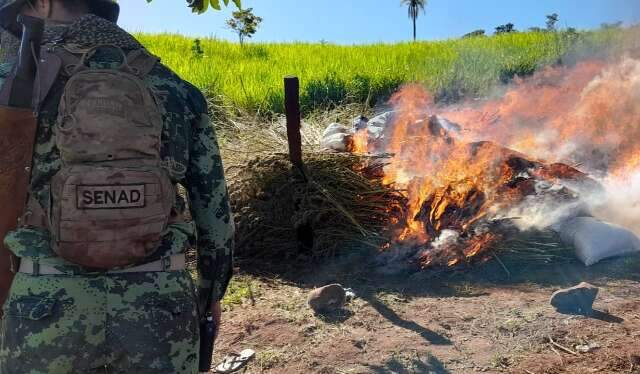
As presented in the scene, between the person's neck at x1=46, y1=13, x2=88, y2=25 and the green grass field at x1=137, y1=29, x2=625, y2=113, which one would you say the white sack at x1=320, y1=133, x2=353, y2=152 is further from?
the person's neck at x1=46, y1=13, x2=88, y2=25

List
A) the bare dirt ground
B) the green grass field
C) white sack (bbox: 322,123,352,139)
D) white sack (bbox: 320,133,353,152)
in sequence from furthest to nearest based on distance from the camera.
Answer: the green grass field, white sack (bbox: 322,123,352,139), white sack (bbox: 320,133,353,152), the bare dirt ground

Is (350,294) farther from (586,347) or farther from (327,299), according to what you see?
(586,347)

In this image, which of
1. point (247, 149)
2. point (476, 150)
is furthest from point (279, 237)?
point (476, 150)

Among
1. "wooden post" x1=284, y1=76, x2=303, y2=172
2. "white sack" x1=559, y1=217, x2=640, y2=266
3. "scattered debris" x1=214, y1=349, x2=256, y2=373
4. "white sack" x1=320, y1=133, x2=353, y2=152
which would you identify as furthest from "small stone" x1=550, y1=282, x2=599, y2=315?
"white sack" x1=320, y1=133, x2=353, y2=152

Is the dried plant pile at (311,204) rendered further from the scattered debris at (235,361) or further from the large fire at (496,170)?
the scattered debris at (235,361)

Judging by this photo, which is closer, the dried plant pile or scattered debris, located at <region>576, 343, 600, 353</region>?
scattered debris, located at <region>576, 343, 600, 353</region>

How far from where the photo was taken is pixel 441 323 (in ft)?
12.3

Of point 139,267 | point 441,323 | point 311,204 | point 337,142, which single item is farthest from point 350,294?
point 139,267

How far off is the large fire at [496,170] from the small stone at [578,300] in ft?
3.35

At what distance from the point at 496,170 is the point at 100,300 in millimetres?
4355

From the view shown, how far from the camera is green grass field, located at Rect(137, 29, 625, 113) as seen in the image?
424 inches

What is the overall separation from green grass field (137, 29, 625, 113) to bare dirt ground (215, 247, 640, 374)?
16.5 feet

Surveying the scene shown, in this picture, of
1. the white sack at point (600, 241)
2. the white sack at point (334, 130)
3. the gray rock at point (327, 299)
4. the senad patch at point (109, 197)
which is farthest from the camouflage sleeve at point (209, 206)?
the white sack at point (334, 130)

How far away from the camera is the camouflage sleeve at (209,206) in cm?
178
